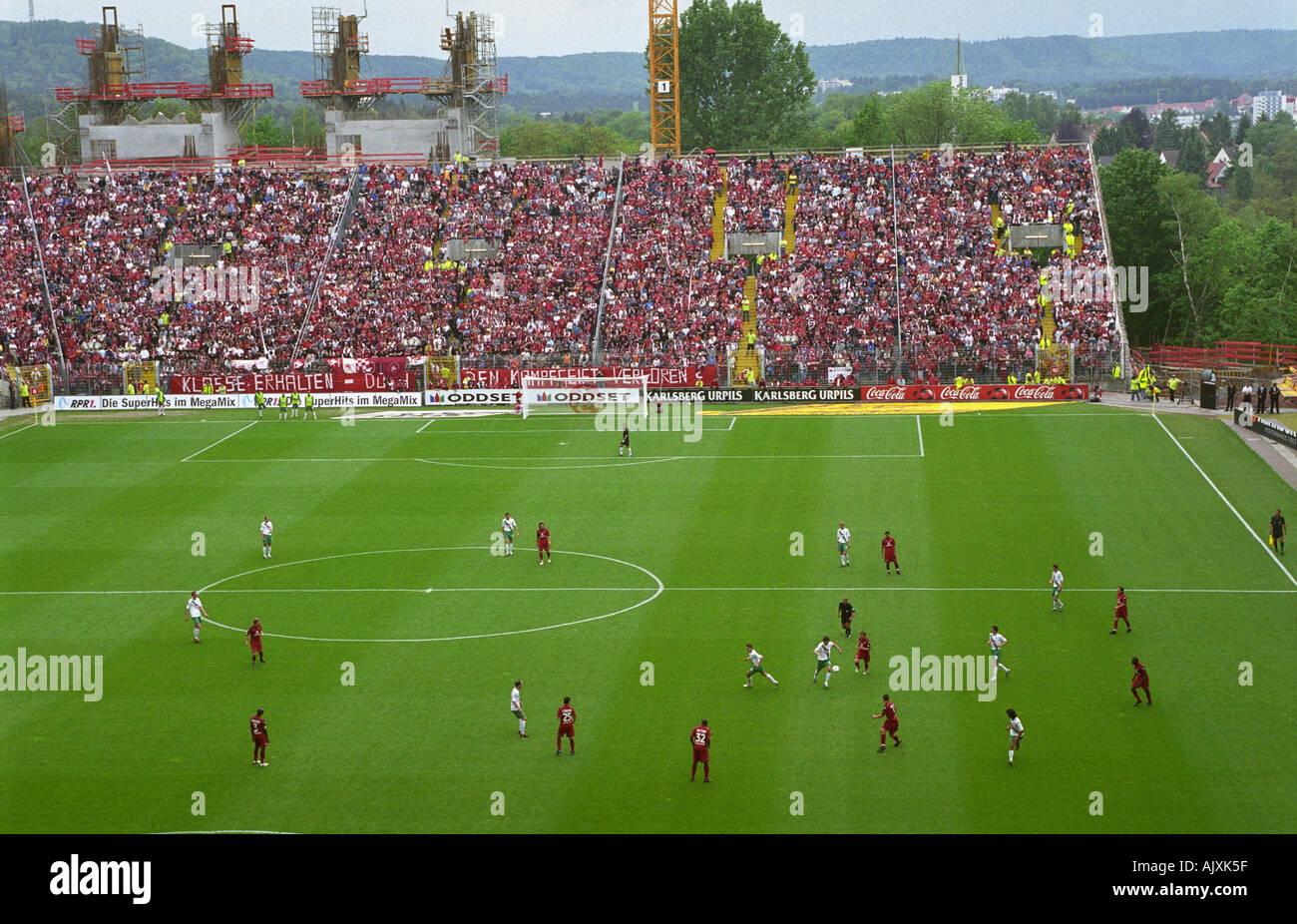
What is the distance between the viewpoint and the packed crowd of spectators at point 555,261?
71.8 metres

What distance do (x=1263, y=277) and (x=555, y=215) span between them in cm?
4332

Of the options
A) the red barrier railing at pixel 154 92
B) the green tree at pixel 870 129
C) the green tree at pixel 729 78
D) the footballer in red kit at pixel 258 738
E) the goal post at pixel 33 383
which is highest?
the green tree at pixel 729 78

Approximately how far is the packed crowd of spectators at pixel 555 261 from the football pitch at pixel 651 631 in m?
14.0

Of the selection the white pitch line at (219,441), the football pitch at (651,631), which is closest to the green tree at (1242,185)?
the football pitch at (651,631)

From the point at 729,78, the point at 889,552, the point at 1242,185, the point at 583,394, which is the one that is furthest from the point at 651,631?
the point at 1242,185

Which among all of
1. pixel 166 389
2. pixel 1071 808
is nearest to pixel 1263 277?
pixel 166 389

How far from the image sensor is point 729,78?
457ft

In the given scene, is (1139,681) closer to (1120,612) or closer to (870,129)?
(1120,612)

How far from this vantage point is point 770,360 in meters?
70.2

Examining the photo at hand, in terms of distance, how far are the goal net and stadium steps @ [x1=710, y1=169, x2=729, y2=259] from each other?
1131cm

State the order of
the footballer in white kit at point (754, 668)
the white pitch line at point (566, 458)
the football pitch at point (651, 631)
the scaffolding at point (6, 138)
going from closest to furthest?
the football pitch at point (651, 631)
the footballer in white kit at point (754, 668)
the white pitch line at point (566, 458)
the scaffolding at point (6, 138)

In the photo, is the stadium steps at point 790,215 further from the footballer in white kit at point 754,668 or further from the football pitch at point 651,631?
the footballer in white kit at point 754,668

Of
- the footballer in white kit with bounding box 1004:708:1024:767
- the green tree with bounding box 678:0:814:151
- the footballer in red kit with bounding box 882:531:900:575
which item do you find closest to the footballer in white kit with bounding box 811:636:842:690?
the footballer in white kit with bounding box 1004:708:1024:767

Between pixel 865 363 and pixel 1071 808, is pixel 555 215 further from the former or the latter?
pixel 1071 808
